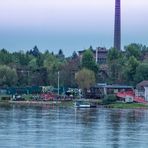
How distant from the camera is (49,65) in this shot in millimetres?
93750

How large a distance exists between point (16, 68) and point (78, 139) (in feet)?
187

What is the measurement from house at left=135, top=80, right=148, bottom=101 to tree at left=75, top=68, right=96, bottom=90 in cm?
573

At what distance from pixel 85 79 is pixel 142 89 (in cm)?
697

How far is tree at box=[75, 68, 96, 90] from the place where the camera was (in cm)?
8544

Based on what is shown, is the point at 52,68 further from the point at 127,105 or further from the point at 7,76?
the point at 127,105

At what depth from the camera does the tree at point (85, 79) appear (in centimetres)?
8544

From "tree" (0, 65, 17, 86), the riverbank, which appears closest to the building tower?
"tree" (0, 65, 17, 86)

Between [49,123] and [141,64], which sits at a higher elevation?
[141,64]

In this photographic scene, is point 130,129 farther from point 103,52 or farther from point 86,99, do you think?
point 103,52

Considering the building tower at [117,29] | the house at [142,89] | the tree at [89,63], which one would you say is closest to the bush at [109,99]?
the house at [142,89]

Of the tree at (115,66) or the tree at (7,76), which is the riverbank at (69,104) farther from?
the tree at (115,66)

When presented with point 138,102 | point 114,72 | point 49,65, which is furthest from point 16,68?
point 138,102

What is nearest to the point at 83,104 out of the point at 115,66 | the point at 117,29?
the point at 115,66

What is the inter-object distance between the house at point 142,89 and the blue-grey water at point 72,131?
22408 millimetres
